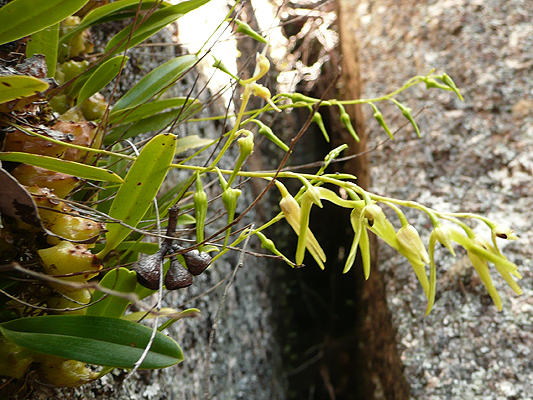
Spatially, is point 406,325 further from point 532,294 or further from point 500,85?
point 500,85

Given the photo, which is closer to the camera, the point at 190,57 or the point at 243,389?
the point at 190,57

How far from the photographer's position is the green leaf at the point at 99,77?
0.50 m

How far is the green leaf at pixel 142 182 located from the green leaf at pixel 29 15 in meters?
0.17

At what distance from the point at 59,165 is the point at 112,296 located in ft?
0.48

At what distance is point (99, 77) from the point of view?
0.51m

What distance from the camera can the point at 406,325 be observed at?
0.91 metres

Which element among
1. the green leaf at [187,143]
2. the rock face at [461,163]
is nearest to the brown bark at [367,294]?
the rock face at [461,163]

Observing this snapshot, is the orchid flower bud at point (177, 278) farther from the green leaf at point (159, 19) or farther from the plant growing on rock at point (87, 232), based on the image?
the green leaf at point (159, 19)

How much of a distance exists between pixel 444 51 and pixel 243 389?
1.11m

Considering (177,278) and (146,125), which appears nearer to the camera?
(177,278)

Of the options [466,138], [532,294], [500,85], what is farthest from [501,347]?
[500,85]

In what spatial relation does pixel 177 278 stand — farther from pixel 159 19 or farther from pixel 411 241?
pixel 159 19

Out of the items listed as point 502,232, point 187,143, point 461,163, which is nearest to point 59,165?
point 187,143

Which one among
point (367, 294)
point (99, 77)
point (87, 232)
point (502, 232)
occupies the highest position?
point (99, 77)
